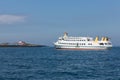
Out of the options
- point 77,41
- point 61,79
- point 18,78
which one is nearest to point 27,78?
point 18,78

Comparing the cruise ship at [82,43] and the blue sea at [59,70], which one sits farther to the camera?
the cruise ship at [82,43]

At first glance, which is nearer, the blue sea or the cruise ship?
the blue sea

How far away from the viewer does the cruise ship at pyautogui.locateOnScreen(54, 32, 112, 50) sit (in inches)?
7426

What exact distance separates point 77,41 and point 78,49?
16.5 ft

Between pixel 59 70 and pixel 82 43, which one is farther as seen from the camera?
pixel 82 43

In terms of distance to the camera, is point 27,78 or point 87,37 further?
point 87,37

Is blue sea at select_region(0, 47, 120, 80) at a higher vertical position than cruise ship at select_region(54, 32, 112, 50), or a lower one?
lower

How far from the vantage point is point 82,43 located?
18838 cm

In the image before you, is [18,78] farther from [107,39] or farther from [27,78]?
[107,39]

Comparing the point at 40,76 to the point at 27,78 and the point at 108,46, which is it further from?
the point at 108,46

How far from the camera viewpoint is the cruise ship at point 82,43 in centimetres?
18862

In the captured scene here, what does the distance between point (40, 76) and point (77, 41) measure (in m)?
142

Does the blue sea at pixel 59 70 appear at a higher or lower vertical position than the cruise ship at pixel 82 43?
lower

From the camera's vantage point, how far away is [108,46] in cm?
19150
